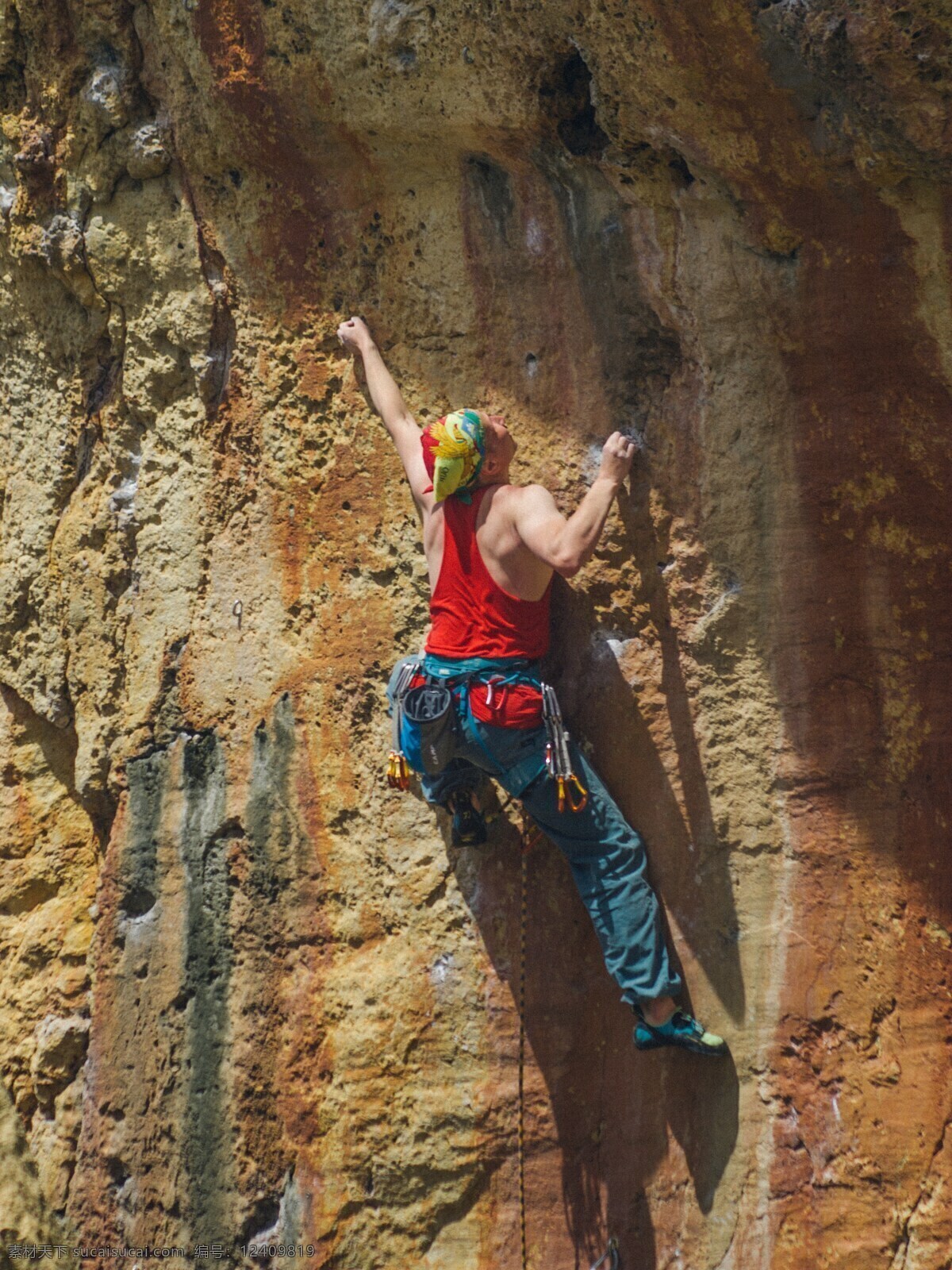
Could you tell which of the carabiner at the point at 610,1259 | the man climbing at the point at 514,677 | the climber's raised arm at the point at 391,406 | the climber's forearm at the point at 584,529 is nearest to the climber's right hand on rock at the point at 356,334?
the climber's raised arm at the point at 391,406

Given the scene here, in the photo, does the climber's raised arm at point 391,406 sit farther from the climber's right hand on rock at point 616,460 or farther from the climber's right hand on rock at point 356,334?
the climber's right hand on rock at point 616,460

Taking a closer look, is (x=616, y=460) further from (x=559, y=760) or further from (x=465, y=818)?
(x=465, y=818)

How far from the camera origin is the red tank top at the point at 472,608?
4.25m

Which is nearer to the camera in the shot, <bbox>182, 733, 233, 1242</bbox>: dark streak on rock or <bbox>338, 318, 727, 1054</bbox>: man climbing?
<bbox>338, 318, 727, 1054</bbox>: man climbing

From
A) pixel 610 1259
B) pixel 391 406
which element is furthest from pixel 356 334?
pixel 610 1259

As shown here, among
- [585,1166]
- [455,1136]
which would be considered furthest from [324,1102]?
[585,1166]

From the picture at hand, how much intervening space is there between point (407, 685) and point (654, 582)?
0.92m

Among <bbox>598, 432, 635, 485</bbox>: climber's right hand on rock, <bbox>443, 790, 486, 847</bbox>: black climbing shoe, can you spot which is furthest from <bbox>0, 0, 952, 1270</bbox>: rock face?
<bbox>598, 432, 635, 485</bbox>: climber's right hand on rock

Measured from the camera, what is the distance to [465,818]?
445cm

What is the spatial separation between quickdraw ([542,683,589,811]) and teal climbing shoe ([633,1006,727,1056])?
2.46 feet

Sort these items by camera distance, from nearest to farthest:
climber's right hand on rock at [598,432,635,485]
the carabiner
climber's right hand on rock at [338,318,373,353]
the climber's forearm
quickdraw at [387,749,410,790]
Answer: the climber's forearm < climber's right hand on rock at [598,432,635,485] < quickdraw at [387,749,410,790] < the carabiner < climber's right hand on rock at [338,318,373,353]

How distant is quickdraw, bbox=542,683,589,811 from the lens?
13.6ft

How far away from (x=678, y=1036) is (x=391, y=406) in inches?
92.5

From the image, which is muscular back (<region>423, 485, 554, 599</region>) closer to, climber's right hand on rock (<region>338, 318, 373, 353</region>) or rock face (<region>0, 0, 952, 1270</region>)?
rock face (<region>0, 0, 952, 1270</region>)
